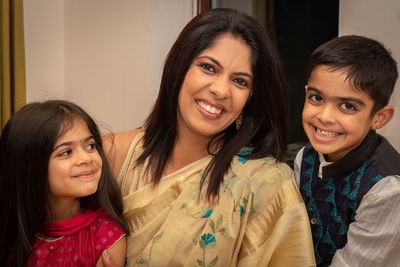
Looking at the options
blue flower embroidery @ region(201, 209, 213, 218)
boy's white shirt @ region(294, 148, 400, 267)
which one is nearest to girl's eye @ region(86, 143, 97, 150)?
blue flower embroidery @ region(201, 209, 213, 218)

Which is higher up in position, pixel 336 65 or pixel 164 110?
pixel 336 65

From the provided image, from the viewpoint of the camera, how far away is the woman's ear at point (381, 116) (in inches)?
57.3

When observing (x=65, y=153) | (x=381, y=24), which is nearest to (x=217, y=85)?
(x=65, y=153)

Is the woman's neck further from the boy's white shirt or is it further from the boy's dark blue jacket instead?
the boy's white shirt

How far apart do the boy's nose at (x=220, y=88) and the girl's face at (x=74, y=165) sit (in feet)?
1.33

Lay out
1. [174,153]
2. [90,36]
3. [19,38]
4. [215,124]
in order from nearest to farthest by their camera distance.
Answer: [215,124] < [174,153] < [19,38] < [90,36]

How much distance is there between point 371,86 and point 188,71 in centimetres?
57

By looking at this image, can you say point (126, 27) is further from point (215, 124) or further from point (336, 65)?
point (336, 65)

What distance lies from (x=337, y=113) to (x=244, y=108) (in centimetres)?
33

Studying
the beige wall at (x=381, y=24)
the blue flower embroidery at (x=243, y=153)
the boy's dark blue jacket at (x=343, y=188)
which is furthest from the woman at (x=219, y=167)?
the beige wall at (x=381, y=24)

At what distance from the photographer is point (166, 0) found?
9.12 ft

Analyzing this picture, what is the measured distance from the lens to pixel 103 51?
2.98m

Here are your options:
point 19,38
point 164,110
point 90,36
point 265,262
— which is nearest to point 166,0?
point 90,36

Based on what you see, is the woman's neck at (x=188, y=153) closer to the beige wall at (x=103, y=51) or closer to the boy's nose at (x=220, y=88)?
the boy's nose at (x=220, y=88)
